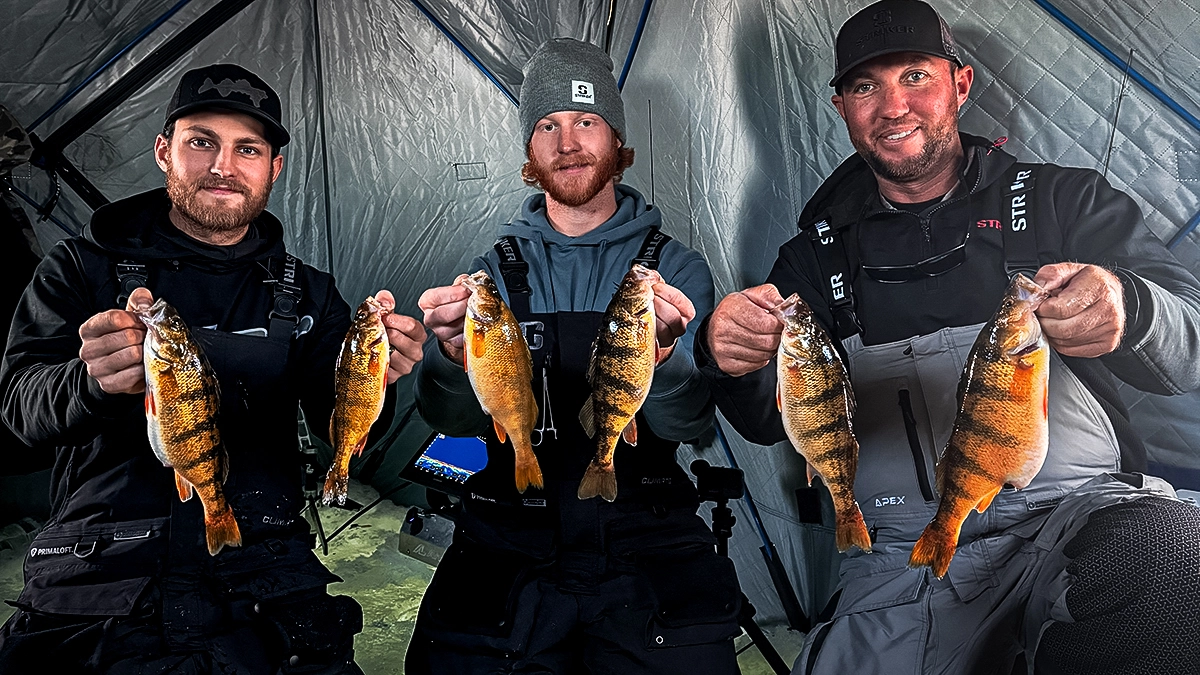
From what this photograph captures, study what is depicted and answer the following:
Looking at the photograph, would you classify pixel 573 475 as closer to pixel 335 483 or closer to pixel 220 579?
pixel 335 483

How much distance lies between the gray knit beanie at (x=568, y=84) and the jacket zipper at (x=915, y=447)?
1409 mm

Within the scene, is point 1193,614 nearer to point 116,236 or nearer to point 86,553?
point 86,553

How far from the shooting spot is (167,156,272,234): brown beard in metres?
2.69

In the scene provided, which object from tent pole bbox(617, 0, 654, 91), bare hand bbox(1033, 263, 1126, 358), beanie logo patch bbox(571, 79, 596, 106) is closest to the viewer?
bare hand bbox(1033, 263, 1126, 358)

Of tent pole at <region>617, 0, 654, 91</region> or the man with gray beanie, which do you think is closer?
the man with gray beanie

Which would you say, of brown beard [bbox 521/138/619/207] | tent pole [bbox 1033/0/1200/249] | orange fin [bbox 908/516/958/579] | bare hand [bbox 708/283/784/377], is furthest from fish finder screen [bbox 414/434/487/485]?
tent pole [bbox 1033/0/1200/249]

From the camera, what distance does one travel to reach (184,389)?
6.51ft

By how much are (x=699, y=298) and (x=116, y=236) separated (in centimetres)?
186

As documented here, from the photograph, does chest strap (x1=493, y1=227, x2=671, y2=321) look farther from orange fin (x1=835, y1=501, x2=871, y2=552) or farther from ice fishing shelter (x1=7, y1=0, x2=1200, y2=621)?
orange fin (x1=835, y1=501, x2=871, y2=552)

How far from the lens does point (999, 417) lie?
177 centimetres

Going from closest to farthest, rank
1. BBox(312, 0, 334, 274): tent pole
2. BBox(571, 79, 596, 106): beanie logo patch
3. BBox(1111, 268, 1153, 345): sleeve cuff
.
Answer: BBox(1111, 268, 1153, 345): sleeve cuff, BBox(571, 79, 596, 106): beanie logo patch, BBox(312, 0, 334, 274): tent pole

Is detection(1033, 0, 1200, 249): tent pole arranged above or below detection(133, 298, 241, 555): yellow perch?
above

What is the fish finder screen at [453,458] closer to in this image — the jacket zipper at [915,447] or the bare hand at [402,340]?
the bare hand at [402,340]

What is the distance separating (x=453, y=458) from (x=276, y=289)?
5.07 ft
